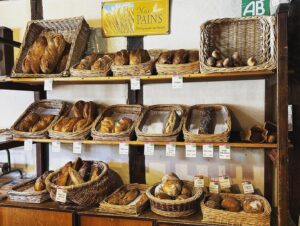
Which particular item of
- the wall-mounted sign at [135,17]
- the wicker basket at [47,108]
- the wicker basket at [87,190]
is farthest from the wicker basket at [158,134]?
the wicker basket at [47,108]

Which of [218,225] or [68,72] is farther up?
[68,72]

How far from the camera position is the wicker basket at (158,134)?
2143 millimetres

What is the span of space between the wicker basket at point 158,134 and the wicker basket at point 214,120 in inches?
2.3

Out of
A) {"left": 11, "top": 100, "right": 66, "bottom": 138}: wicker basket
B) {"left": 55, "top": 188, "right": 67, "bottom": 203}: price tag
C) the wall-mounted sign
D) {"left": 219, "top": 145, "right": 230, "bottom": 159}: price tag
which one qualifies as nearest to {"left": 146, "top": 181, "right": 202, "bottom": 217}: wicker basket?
{"left": 219, "top": 145, "right": 230, "bottom": 159}: price tag

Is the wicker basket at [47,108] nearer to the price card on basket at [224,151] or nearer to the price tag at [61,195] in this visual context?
the price tag at [61,195]

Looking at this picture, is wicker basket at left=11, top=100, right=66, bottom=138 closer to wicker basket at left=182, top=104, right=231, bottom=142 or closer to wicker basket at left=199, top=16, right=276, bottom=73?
wicker basket at left=182, top=104, right=231, bottom=142

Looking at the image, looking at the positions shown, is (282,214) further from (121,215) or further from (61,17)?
(61,17)

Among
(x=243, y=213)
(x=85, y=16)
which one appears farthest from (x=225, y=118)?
(x=85, y=16)

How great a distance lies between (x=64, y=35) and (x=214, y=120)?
1583 mm

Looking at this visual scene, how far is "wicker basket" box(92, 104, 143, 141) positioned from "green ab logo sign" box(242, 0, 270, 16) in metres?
1.18

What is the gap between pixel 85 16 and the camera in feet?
9.00

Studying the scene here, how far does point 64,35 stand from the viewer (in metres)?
2.74

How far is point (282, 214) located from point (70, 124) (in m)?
1.67

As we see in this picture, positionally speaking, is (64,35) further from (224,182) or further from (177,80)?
(224,182)
